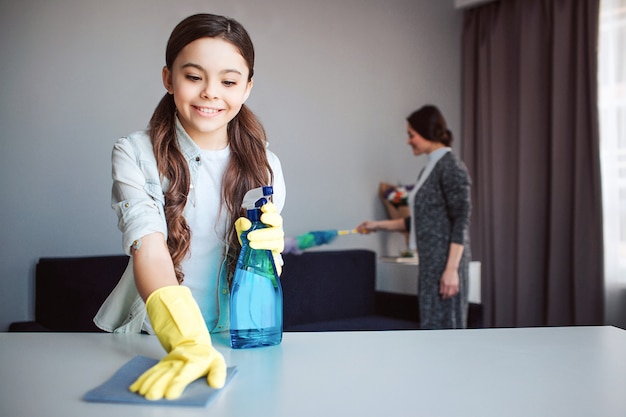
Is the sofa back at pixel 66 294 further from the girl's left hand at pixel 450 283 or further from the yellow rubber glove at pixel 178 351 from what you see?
the yellow rubber glove at pixel 178 351

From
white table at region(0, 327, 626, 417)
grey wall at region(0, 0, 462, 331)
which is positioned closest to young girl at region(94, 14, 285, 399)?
white table at region(0, 327, 626, 417)

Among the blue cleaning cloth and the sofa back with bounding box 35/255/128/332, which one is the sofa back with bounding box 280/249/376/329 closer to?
the sofa back with bounding box 35/255/128/332

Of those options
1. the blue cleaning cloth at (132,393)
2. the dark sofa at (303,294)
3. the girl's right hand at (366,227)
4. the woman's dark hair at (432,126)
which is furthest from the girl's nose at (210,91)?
the girl's right hand at (366,227)

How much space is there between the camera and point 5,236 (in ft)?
8.41

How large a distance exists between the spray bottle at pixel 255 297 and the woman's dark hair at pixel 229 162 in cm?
21

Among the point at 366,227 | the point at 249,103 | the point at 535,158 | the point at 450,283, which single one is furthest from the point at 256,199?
the point at 535,158

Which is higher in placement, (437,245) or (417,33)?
(417,33)

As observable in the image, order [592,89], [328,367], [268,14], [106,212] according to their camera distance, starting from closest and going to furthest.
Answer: [328,367] → [106,212] → [268,14] → [592,89]

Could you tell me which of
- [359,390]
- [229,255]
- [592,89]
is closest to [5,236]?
[229,255]

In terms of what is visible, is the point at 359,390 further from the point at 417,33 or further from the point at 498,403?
the point at 417,33

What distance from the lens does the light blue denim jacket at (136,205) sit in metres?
1.12

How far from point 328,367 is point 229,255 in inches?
16.8

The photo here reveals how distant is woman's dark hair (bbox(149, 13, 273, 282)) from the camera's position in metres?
1.23

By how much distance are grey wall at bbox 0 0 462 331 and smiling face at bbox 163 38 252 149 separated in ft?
5.28
